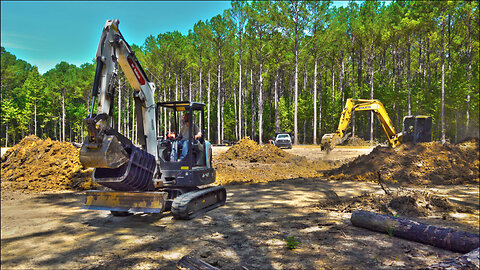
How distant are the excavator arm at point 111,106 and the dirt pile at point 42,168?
6.16 meters

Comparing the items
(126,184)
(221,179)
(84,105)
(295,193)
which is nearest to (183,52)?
(84,105)

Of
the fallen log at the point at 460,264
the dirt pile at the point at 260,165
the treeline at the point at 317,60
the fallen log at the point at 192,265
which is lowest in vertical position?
the dirt pile at the point at 260,165

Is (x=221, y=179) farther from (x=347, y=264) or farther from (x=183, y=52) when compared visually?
(x=183, y=52)

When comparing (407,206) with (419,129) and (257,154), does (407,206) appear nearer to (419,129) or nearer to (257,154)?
(419,129)

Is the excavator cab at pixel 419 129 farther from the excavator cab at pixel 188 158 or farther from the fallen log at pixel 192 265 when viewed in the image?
the fallen log at pixel 192 265

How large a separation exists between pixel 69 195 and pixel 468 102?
3814 cm

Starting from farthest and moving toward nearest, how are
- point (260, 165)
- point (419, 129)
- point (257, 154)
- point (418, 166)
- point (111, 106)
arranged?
1. point (257, 154)
2. point (260, 165)
3. point (419, 129)
4. point (418, 166)
5. point (111, 106)

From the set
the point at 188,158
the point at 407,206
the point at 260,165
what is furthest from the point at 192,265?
the point at 260,165

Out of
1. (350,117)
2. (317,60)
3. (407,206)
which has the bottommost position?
(407,206)

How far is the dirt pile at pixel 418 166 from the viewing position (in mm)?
13047

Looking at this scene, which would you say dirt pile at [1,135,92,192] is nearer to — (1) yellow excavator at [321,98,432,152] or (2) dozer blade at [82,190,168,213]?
(2) dozer blade at [82,190,168,213]

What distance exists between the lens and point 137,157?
6113mm

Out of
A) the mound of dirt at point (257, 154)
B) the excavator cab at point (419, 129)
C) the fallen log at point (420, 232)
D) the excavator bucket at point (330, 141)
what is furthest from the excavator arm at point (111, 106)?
the excavator cab at point (419, 129)

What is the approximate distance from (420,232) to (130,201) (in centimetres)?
561
